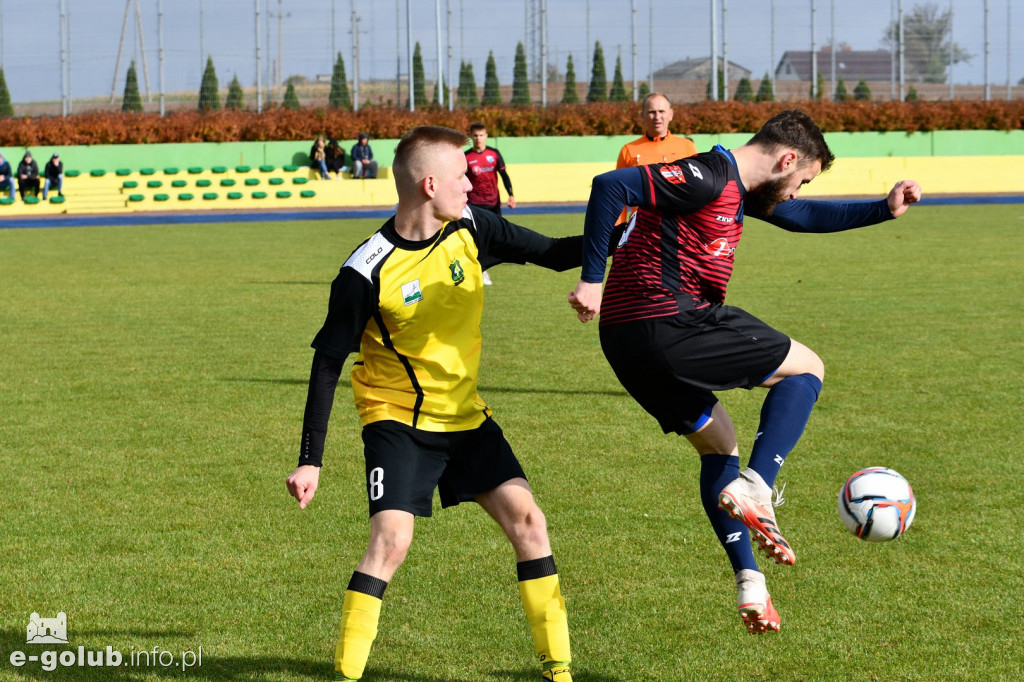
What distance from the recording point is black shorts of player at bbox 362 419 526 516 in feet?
12.7

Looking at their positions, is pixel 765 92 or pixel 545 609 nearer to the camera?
pixel 545 609

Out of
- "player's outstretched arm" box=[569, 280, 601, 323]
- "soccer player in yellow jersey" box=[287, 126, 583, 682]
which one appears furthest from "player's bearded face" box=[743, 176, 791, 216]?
"soccer player in yellow jersey" box=[287, 126, 583, 682]

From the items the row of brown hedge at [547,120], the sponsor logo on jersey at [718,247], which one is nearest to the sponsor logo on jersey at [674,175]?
the sponsor logo on jersey at [718,247]

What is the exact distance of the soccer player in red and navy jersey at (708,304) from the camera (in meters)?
4.34

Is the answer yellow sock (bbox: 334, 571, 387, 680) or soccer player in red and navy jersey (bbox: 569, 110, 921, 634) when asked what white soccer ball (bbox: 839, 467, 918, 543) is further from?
yellow sock (bbox: 334, 571, 387, 680)

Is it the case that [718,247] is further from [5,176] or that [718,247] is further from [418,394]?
[5,176]

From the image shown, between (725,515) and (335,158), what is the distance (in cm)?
3229

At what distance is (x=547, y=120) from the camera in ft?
133

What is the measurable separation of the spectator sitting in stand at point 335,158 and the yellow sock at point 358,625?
3244cm

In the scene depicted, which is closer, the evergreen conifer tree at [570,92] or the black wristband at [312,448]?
the black wristband at [312,448]

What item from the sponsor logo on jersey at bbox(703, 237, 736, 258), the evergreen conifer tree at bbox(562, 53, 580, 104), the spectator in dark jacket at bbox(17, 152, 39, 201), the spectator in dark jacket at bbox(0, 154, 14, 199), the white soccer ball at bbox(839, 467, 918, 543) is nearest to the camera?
the sponsor logo on jersey at bbox(703, 237, 736, 258)

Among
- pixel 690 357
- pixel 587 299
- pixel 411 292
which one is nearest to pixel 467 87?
pixel 690 357

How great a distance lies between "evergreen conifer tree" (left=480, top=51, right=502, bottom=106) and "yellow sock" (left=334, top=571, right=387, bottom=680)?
40117 mm

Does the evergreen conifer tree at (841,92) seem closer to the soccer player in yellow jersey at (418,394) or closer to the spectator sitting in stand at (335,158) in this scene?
the spectator sitting in stand at (335,158)
